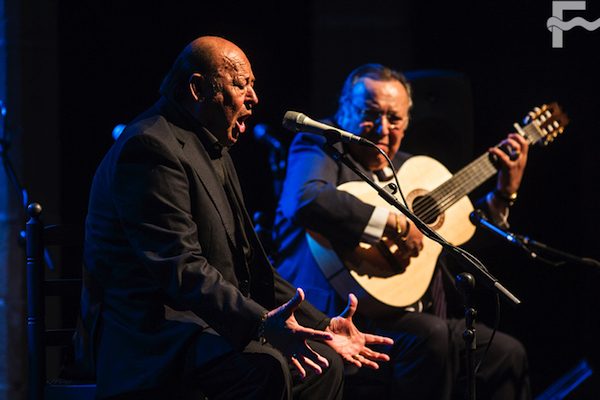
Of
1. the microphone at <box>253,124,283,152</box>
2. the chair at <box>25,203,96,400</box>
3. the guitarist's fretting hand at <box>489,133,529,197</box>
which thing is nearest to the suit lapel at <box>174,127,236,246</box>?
the chair at <box>25,203,96,400</box>

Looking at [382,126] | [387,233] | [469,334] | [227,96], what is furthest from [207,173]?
[382,126]

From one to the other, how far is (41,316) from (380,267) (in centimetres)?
155

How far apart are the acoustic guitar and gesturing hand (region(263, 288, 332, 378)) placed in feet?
4.03

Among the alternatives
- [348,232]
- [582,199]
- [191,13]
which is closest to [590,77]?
[582,199]

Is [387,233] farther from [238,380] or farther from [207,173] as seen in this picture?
[238,380]

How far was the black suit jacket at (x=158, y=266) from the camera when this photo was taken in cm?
267

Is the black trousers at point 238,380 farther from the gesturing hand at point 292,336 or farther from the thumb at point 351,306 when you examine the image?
the thumb at point 351,306

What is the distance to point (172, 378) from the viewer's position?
108 inches

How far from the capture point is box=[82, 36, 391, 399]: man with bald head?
8.74 ft

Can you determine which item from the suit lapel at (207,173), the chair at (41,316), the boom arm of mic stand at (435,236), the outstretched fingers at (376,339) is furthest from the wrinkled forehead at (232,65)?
the outstretched fingers at (376,339)

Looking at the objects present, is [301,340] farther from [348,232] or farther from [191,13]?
[191,13]

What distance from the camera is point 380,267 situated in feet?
13.0

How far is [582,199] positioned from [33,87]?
3094 millimetres

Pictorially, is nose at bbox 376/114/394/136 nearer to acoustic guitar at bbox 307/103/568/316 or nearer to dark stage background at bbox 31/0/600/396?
acoustic guitar at bbox 307/103/568/316
